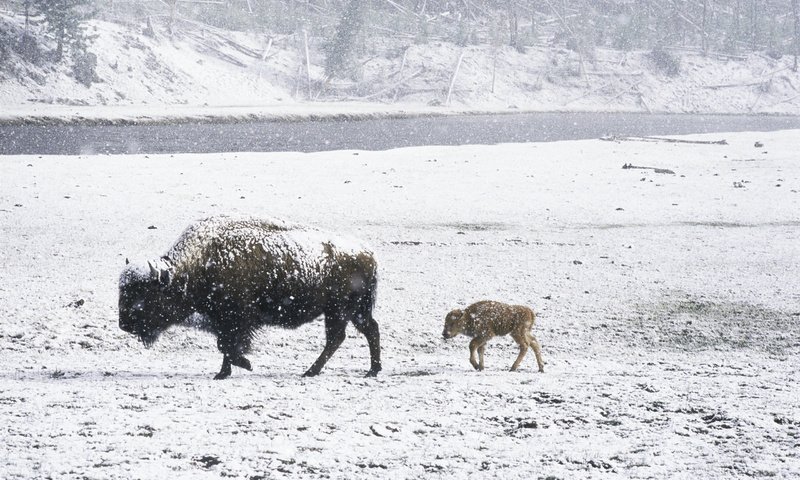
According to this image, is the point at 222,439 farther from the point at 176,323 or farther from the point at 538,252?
the point at 538,252

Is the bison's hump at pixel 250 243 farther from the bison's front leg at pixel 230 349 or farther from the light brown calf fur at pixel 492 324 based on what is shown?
the light brown calf fur at pixel 492 324

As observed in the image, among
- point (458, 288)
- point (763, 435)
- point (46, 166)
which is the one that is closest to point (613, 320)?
point (458, 288)

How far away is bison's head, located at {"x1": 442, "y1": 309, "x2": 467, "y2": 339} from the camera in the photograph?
25.0ft

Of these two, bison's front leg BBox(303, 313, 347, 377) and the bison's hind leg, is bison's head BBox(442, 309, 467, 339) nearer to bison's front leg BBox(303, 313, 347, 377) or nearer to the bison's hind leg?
the bison's hind leg

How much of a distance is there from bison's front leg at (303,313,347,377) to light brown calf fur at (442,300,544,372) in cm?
109

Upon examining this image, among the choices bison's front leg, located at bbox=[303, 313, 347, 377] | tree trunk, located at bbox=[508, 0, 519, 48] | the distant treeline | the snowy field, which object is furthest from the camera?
tree trunk, located at bbox=[508, 0, 519, 48]

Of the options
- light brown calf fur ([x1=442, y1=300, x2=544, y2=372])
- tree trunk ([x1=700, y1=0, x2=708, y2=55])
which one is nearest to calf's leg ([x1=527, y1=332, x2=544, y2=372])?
light brown calf fur ([x1=442, y1=300, x2=544, y2=372])

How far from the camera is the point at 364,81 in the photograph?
89.3m

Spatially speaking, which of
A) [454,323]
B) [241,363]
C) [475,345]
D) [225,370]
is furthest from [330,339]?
[475,345]

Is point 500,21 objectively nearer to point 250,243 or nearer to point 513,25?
point 513,25

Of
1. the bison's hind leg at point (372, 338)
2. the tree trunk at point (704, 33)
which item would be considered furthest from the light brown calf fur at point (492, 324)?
the tree trunk at point (704, 33)

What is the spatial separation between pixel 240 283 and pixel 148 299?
758 mm

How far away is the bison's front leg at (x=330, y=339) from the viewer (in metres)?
7.07

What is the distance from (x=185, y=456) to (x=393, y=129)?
49.9 metres
